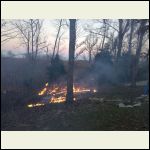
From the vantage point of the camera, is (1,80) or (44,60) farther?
(44,60)

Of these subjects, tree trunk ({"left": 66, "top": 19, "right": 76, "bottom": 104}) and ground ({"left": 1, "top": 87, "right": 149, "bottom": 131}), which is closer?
ground ({"left": 1, "top": 87, "right": 149, "bottom": 131})

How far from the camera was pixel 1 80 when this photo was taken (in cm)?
2267

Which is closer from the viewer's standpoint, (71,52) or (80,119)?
(80,119)

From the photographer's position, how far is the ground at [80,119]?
9812 millimetres

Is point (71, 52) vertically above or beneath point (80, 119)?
above

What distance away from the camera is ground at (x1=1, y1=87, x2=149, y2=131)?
9.81m

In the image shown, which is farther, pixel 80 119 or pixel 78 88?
pixel 78 88

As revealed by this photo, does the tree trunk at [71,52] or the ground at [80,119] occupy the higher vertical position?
the tree trunk at [71,52]

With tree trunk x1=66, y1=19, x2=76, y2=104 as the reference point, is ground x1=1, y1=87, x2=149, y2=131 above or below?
below

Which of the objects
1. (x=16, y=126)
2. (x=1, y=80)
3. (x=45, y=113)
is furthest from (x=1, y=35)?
(x=16, y=126)

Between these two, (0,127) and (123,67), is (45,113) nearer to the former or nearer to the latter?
(0,127)

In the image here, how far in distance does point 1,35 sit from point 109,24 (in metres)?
10.6

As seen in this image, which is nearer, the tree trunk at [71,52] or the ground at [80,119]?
the ground at [80,119]

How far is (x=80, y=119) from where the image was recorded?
10.6m
